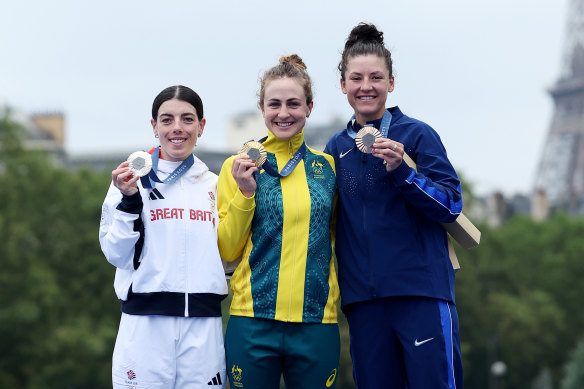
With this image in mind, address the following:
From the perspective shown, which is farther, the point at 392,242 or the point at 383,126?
the point at 383,126

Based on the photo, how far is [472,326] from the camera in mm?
43562

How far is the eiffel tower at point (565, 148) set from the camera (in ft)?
248

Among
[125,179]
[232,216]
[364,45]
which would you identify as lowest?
[232,216]

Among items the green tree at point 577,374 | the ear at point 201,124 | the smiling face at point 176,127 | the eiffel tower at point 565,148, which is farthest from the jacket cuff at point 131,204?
the eiffel tower at point 565,148

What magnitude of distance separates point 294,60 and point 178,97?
775 millimetres

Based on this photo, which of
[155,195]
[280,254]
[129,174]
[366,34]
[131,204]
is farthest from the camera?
[366,34]

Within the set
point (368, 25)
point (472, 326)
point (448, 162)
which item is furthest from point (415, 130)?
point (472, 326)

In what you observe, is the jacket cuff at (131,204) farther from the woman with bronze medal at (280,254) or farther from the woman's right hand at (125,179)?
the woman with bronze medal at (280,254)

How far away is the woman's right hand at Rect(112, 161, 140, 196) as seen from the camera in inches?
211

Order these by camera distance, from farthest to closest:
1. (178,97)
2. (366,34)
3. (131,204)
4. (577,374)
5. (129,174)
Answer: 1. (577,374)
2. (366,34)
3. (178,97)
4. (131,204)
5. (129,174)

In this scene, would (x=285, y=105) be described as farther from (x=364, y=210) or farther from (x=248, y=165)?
(x=364, y=210)

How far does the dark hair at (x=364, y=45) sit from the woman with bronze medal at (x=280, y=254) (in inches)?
12.1

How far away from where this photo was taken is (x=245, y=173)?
5473mm

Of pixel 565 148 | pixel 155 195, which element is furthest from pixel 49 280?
pixel 565 148
